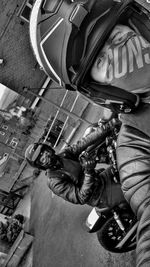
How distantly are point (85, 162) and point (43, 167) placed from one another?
63 cm

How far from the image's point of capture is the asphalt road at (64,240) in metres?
5.17

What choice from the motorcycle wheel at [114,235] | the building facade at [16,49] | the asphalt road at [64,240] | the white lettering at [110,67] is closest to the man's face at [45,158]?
the motorcycle wheel at [114,235]

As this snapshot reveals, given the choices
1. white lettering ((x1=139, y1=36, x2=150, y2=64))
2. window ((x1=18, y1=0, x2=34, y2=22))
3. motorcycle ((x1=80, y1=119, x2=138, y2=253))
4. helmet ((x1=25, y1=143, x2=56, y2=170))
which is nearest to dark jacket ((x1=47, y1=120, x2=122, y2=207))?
motorcycle ((x1=80, y1=119, x2=138, y2=253))

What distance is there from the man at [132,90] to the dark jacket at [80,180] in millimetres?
2136

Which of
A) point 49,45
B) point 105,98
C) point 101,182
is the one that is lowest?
point 101,182

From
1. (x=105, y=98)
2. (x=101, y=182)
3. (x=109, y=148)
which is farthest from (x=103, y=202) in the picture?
(x=105, y=98)

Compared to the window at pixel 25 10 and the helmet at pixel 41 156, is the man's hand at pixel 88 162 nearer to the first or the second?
the helmet at pixel 41 156

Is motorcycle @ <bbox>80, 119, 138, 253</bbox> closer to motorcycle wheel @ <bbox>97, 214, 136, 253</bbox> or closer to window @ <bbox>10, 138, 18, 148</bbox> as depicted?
motorcycle wheel @ <bbox>97, 214, 136, 253</bbox>

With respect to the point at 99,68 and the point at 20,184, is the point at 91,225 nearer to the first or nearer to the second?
the point at 99,68

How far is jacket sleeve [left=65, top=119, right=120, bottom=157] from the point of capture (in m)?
4.15

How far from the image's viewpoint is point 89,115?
27.5ft

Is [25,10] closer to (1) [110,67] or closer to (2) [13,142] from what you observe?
(2) [13,142]

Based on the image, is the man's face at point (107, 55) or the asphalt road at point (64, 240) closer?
the man's face at point (107, 55)

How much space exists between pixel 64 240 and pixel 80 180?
7.31ft
